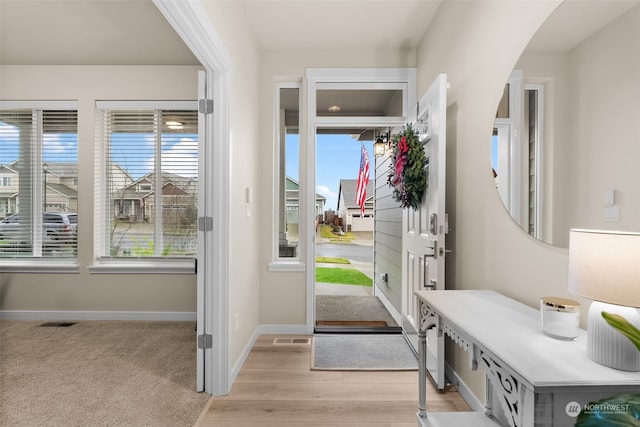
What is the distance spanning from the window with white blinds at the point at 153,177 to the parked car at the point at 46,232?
0.38 m

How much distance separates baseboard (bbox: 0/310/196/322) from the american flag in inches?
121

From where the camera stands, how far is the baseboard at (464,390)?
6.66 ft

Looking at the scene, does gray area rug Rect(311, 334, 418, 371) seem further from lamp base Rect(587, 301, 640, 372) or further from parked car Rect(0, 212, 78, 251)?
parked car Rect(0, 212, 78, 251)

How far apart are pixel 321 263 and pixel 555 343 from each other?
623cm

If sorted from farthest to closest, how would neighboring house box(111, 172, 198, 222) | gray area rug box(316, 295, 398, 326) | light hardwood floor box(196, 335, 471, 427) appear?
gray area rug box(316, 295, 398, 326) → neighboring house box(111, 172, 198, 222) → light hardwood floor box(196, 335, 471, 427)

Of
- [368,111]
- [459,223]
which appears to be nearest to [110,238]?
[368,111]

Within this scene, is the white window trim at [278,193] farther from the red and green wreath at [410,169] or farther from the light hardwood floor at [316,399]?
the red and green wreath at [410,169]

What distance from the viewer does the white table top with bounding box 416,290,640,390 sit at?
87cm

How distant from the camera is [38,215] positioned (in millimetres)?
3873

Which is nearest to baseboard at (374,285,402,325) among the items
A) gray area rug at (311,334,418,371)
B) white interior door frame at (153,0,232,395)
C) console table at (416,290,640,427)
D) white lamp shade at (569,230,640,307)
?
gray area rug at (311,334,418,371)

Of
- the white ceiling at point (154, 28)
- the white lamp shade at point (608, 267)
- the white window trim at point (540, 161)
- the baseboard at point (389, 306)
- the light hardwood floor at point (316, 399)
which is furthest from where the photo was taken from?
the baseboard at point (389, 306)

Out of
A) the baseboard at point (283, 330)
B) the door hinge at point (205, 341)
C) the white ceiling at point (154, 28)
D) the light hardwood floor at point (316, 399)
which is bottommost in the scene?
the light hardwood floor at point (316, 399)

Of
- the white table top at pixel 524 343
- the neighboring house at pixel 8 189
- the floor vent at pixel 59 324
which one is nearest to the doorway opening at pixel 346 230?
the white table top at pixel 524 343

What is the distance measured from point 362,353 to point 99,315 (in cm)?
293
